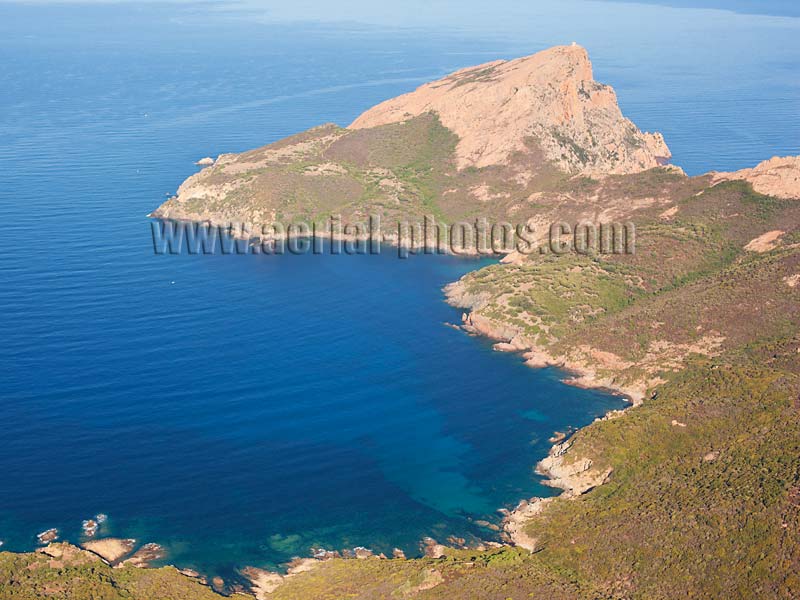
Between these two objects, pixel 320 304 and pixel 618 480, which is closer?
pixel 618 480

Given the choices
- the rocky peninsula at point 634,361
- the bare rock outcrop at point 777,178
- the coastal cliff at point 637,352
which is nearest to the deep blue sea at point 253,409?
the rocky peninsula at point 634,361

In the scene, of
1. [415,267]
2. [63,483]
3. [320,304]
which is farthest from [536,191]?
[63,483]

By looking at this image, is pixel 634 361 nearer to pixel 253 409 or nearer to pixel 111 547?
pixel 253 409

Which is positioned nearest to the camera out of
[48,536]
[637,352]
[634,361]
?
[48,536]

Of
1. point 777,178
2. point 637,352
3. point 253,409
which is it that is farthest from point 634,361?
point 777,178

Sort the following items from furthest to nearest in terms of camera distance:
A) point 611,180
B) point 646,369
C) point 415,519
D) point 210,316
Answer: point 611,180 < point 210,316 < point 646,369 < point 415,519

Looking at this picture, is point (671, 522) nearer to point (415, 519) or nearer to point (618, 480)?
point (618, 480)

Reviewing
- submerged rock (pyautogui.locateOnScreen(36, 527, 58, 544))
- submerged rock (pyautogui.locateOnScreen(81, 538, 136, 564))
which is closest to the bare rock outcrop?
submerged rock (pyautogui.locateOnScreen(81, 538, 136, 564))

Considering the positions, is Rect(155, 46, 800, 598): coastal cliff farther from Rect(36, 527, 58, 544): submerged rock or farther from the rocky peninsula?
Rect(36, 527, 58, 544): submerged rock

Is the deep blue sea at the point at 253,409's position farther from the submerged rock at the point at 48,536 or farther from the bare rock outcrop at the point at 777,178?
the bare rock outcrop at the point at 777,178

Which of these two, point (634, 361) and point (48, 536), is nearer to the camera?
point (48, 536)

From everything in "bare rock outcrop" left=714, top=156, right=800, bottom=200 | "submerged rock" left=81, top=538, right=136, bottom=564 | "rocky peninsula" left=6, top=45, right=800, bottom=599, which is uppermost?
"bare rock outcrop" left=714, top=156, right=800, bottom=200
